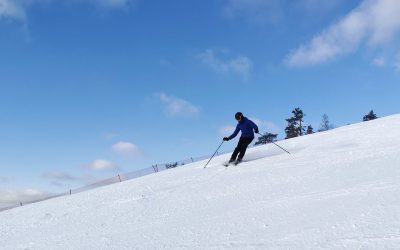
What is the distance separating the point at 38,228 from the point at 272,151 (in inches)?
394

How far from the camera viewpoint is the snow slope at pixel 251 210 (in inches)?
277

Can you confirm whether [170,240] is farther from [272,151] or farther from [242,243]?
[272,151]

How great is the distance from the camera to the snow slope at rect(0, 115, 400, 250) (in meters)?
7.04

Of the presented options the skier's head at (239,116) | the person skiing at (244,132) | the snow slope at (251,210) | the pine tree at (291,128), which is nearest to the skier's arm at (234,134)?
the person skiing at (244,132)

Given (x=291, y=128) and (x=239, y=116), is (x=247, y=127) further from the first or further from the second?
(x=291, y=128)

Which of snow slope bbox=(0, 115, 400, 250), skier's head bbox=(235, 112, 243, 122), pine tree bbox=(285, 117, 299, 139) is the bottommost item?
snow slope bbox=(0, 115, 400, 250)

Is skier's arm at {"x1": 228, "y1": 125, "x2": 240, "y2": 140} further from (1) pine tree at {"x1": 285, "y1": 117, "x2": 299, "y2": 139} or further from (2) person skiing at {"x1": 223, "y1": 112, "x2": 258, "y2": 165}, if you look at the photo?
(1) pine tree at {"x1": 285, "y1": 117, "x2": 299, "y2": 139}

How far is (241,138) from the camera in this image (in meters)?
16.2

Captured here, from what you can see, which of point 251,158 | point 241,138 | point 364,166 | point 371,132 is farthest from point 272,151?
point 364,166

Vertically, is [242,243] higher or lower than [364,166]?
lower

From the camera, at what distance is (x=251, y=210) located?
8.98 metres

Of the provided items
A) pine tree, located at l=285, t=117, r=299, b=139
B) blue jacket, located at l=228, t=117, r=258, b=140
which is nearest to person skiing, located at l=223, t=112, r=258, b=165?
blue jacket, located at l=228, t=117, r=258, b=140

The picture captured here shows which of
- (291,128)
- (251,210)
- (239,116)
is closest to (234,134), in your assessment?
(239,116)

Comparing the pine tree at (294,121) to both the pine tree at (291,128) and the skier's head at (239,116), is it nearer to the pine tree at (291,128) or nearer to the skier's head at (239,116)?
the pine tree at (291,128)
